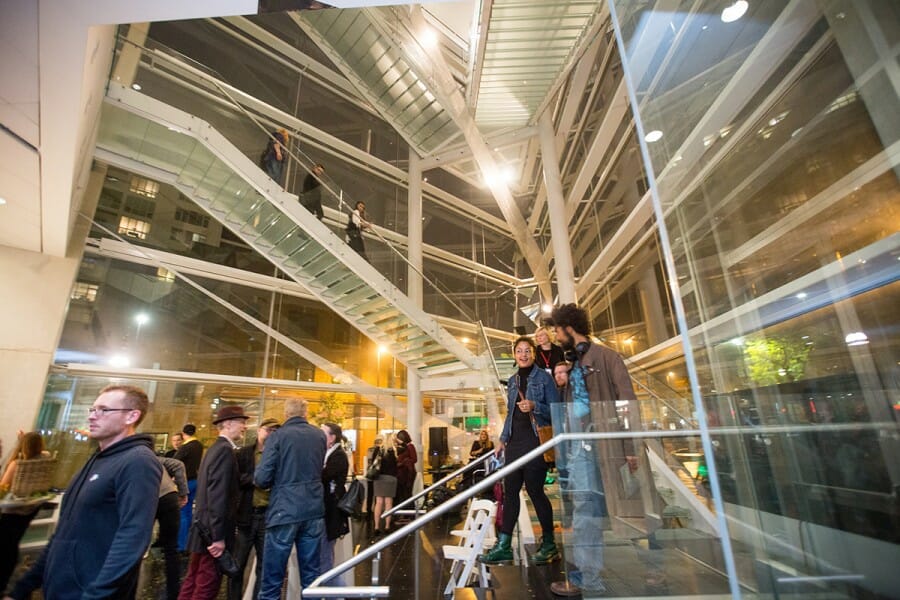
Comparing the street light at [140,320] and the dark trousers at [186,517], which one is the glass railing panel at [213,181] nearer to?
the street light at [140,320]

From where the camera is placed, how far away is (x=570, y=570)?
2.51 meters

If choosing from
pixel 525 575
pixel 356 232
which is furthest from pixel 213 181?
pixel 525 575

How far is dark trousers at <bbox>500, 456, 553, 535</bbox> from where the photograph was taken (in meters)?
3.21

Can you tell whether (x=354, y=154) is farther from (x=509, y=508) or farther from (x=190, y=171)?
(x=509, y=508)

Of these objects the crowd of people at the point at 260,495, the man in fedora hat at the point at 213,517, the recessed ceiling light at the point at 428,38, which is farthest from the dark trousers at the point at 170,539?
the recessed ceiling light at the point at 428,38

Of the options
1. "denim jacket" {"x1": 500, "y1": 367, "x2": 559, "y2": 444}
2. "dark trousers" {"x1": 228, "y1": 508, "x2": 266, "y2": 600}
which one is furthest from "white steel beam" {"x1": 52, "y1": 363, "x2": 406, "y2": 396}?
"denim jacket" {"x1": 500, "y1": 367, "x2": 559, "y2": 444}

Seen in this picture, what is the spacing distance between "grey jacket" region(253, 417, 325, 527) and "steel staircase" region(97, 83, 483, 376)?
417cm

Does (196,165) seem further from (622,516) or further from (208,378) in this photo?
(622,516)

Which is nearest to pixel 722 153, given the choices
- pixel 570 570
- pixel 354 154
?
pixel 570 570

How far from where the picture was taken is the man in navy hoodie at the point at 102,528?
6.00 feet

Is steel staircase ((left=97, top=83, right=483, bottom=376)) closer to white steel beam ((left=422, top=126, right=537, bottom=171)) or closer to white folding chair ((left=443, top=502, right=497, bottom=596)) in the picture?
white folding chair ((left=443, top=502, right=497, bottom=596))

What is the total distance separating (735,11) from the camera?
62.2 inches

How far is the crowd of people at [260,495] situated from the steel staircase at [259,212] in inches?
141

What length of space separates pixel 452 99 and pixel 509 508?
785 centimetres
